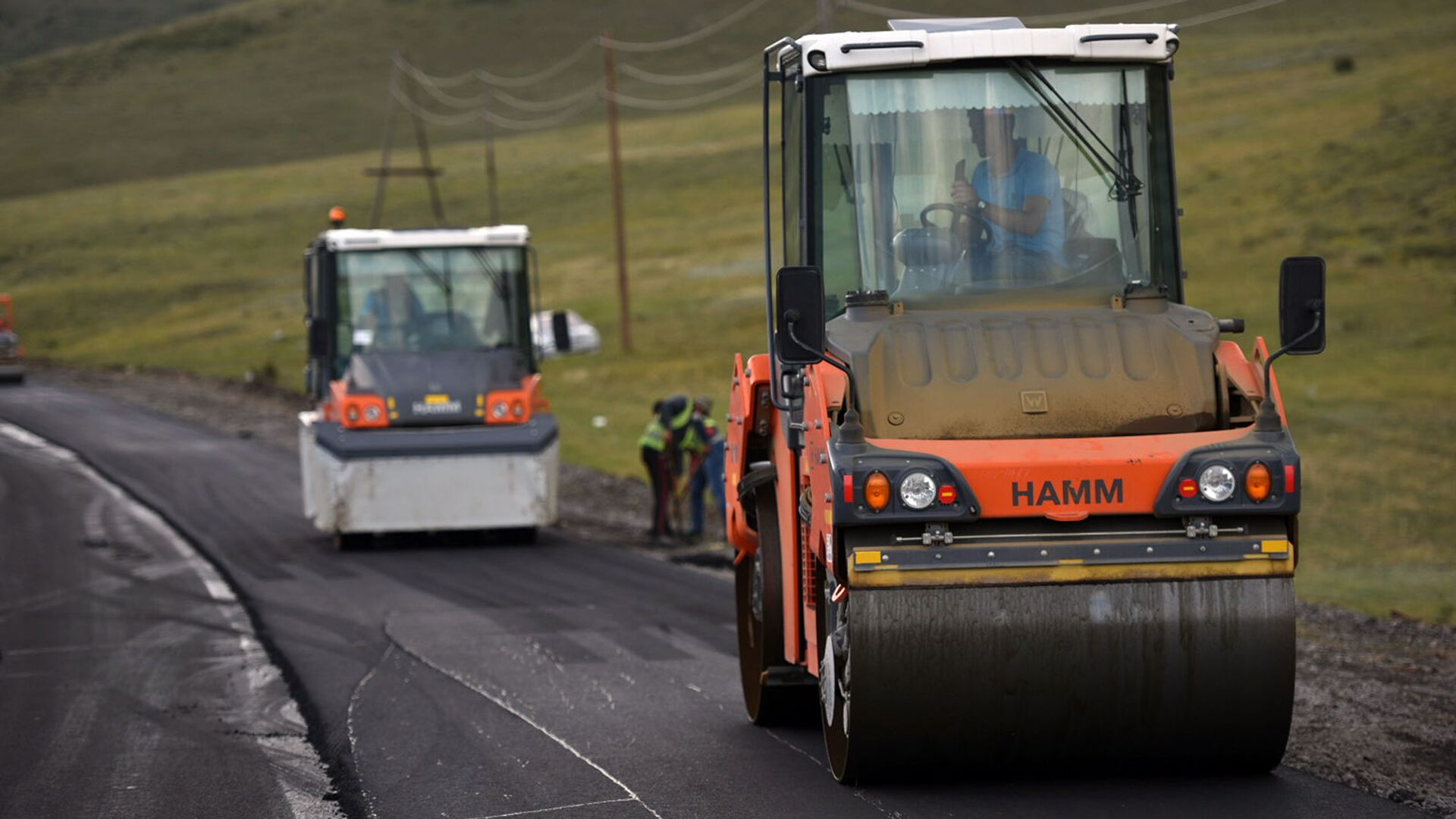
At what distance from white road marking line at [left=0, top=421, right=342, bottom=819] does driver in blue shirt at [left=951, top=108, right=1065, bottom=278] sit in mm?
3542

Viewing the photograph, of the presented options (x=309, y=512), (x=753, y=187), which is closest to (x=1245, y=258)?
(x=753, y=187)

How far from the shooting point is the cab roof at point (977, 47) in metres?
7.95

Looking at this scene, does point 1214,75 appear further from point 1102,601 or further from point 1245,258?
point 1102,601

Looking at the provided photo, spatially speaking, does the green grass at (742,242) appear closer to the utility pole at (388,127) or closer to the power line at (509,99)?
the utility pole at (388,127)

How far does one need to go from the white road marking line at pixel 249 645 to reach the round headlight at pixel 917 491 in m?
2.63

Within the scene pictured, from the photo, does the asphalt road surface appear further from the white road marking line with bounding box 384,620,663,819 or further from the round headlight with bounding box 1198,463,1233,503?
the round headlight with bounding box 1198,463,1233,503

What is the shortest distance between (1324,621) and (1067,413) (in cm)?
690

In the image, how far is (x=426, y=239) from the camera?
1903 centimetres

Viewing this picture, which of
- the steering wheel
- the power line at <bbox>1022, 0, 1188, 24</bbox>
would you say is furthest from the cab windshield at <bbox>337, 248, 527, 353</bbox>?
the power line at <bbox>1022, 0, 1188, 24</bbox>

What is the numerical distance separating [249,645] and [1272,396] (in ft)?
25.6

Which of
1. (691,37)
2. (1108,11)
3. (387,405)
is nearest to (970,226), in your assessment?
(387,405)

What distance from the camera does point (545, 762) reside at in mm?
8484

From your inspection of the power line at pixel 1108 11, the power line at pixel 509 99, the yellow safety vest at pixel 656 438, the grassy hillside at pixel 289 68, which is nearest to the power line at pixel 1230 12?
the power line at pixel 1108 11

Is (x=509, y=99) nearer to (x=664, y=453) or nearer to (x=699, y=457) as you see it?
(x=699, y=457)
